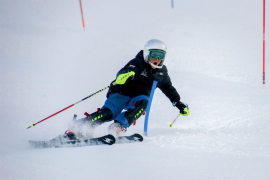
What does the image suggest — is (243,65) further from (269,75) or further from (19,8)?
(19,8)

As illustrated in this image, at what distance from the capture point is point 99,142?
10.2 feet

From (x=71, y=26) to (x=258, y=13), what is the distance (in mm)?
7864

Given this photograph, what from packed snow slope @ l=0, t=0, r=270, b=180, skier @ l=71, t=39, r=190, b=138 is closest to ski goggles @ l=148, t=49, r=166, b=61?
skier @ l=71, t=39, r=190, b=138

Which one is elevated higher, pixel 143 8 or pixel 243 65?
pixel 143 8

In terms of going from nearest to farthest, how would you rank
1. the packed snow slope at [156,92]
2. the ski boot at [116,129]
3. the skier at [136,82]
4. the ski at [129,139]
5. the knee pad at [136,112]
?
the packed snow slope at [156,92], the ski at [129,139], the ski boot at [116,129], the knee pad at [136,112], the skier at [136,82]

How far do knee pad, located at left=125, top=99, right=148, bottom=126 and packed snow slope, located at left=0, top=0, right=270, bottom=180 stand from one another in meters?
0.31

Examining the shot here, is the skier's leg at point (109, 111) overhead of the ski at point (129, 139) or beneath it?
overhead

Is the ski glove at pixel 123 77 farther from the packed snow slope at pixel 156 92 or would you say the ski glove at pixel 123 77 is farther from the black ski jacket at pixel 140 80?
the packed snow slope at pixel 156 92

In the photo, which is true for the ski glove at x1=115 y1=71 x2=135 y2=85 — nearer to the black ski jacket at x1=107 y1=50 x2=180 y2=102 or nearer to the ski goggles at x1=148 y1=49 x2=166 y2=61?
the black ski jacket at x1=107 y1=50 x2=180 y2=102

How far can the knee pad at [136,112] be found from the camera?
3623 mm

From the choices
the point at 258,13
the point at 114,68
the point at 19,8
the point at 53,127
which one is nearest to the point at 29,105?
the point at 53,127

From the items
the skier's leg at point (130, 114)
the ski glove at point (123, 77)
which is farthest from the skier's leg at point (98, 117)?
the ski glove at point (123, 77)

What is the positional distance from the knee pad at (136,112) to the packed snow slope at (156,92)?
307 millimetres

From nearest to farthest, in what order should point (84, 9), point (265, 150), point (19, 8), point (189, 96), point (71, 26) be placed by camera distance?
point (265, 150), point (189, 96), point (71, 26), point (19, 8), point (84, 9)
